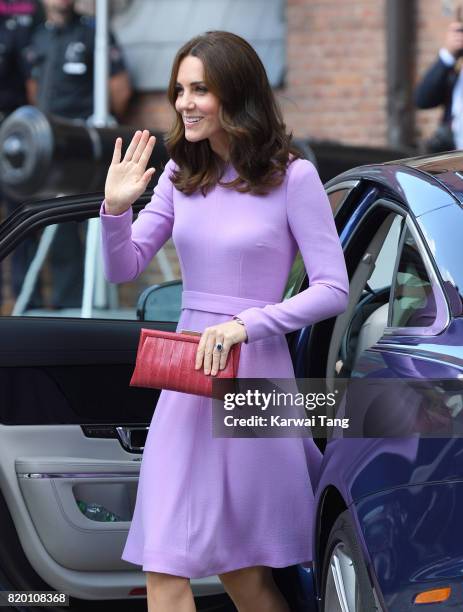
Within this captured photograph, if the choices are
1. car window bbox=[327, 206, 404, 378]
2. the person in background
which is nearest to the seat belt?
car window bbox=[327, 206, 404, 378]

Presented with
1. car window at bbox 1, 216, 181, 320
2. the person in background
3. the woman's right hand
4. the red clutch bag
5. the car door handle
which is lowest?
car window at bbox 1, 216, 181, 320

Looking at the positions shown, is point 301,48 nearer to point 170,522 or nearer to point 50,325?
point 50,325

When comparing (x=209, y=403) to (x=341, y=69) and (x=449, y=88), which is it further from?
(x=341, y=69)

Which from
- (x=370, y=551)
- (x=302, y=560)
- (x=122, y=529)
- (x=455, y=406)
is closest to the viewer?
(x=455, y=406)

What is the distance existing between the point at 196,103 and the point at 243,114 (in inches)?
4.3

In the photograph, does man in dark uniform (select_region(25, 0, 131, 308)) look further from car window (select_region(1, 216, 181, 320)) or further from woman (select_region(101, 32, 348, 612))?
woman (select_region(101, 32, 348, 612))

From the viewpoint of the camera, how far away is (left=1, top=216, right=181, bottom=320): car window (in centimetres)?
664

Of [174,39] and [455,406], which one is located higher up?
[455,406]

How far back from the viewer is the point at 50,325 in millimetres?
4098

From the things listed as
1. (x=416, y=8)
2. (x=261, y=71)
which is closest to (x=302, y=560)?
(x=261, y=71)

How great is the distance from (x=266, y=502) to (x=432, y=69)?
16.0 ft

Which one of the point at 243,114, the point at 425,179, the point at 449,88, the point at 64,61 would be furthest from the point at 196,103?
the point at 64,61

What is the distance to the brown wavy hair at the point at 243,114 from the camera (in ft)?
11.2

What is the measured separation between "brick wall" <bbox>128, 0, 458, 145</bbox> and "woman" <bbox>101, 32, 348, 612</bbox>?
25.2ft
